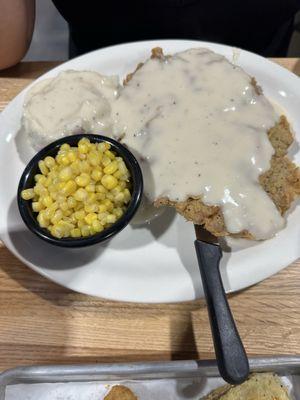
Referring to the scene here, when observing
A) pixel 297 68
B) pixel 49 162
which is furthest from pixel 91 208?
pixel 297 68

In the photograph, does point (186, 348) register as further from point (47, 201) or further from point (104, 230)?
point (47, 201)

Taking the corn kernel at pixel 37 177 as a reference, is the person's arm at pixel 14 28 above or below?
above

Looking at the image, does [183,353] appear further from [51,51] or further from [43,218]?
[51,51]

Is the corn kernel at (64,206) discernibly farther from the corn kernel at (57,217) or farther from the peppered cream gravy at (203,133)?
the peppered cream gravy at (203,133)

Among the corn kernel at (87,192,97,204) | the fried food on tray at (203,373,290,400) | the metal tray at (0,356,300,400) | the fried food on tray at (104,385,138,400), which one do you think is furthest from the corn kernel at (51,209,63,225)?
the fried food on tray at (203,373,290,400)

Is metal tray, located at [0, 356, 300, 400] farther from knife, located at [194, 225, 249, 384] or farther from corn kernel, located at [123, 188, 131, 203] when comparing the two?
corn kernel, located at [123, 188, 131, 203]

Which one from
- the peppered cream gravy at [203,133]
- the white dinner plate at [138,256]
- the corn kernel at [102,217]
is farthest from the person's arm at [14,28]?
the corn kernel at [102,217]

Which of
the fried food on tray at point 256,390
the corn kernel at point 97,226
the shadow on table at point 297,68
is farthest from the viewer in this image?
the shadow on table at point 297,68
